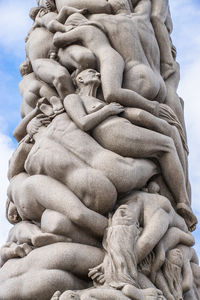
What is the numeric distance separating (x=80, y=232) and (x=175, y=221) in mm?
1170

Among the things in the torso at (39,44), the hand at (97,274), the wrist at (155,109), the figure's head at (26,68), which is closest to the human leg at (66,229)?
the hand at (97,274)

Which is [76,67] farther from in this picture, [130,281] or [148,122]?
[130,281]

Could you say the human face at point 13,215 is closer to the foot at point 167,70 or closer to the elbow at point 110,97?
the elbow at point 110,97

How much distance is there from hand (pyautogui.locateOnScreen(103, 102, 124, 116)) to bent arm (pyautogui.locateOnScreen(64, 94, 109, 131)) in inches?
1.1

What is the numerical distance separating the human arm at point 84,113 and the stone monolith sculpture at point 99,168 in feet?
0.05

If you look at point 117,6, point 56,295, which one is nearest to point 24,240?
point 56,295

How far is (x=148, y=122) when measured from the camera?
6.80 metres

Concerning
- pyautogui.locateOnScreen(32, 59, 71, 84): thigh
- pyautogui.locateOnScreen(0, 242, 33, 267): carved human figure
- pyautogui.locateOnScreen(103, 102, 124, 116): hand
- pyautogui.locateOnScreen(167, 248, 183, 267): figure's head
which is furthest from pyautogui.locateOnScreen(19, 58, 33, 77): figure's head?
pyautogui.locateOnScreen(167, 248, 183, 267): figure's head

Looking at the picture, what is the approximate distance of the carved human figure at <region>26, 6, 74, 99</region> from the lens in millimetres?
7188

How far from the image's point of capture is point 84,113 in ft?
21.7

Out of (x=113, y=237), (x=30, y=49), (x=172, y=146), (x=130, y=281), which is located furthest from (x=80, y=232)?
(x=30, y=49)

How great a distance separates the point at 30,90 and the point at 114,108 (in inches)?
57.8

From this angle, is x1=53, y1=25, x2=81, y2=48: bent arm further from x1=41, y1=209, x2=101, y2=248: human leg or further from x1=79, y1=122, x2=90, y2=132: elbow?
x1=41, y1=209, x2=101, y2=248: human leg

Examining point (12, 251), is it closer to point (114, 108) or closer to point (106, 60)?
point (114, 108)
